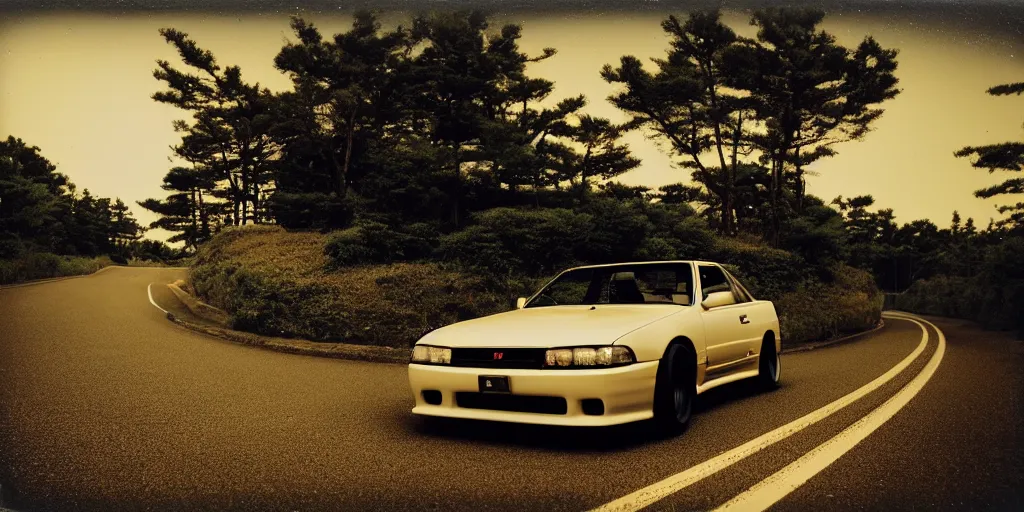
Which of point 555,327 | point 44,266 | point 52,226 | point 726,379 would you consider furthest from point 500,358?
point 44,266

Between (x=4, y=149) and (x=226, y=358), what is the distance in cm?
574

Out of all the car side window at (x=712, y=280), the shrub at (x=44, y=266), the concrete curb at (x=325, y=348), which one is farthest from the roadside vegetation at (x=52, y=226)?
the car side window at (x=712, y=280)

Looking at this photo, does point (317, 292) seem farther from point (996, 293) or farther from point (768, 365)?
point (996, 293)

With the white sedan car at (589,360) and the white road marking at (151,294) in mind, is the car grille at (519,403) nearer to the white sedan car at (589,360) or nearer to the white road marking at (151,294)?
the white sedan car at (589,360)

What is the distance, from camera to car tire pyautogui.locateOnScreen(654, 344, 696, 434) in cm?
385

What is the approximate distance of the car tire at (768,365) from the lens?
604 centimetres

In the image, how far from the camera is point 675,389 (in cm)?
411

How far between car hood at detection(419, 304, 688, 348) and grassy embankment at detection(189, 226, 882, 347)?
565 cm

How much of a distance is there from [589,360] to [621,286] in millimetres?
1729

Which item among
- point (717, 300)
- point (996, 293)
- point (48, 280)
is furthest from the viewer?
point (996, 293)

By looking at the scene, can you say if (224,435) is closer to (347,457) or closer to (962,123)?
(347,457)

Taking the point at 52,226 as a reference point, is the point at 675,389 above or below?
below

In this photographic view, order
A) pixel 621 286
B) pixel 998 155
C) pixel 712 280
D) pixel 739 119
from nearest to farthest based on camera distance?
pixel 998 155 → pixel 621 286 → pixel 712 280 → pixel 739 119

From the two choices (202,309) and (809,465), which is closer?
(809,465)
